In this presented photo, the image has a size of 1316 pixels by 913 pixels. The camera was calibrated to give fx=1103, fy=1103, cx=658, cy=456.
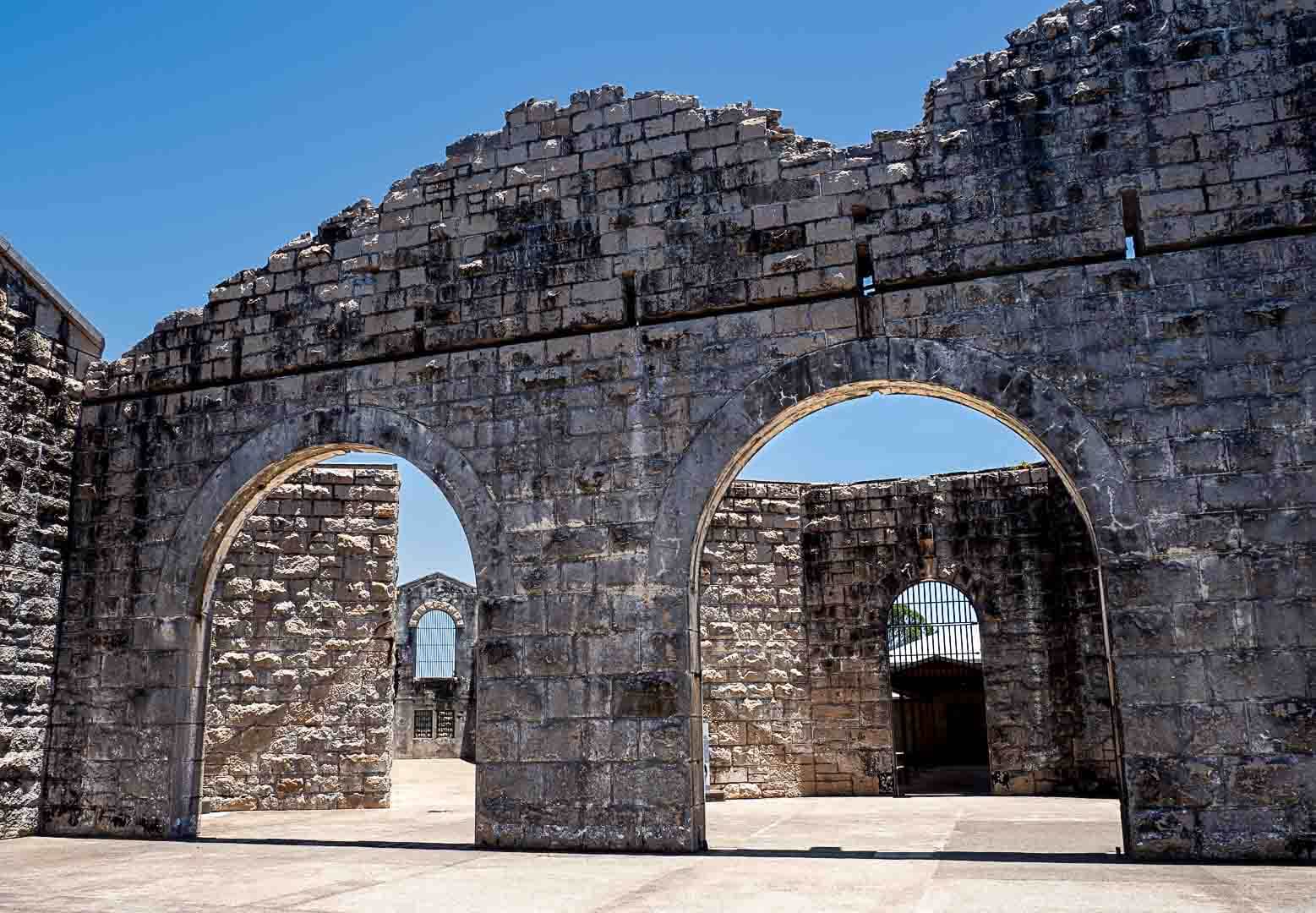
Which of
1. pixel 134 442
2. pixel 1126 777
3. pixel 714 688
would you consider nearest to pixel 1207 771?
pixel 1126 777

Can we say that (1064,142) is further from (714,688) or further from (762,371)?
(714,688)

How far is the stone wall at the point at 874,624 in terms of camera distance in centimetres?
1337

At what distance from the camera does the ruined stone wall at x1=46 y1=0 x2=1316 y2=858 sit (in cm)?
686

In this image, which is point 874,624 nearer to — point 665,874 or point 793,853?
point 793,853

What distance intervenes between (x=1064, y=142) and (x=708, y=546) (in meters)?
7.50

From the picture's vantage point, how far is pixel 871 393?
7941mm

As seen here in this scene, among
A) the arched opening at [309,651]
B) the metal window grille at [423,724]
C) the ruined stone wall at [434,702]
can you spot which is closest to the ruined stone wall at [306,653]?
the arched opening at [309,651]

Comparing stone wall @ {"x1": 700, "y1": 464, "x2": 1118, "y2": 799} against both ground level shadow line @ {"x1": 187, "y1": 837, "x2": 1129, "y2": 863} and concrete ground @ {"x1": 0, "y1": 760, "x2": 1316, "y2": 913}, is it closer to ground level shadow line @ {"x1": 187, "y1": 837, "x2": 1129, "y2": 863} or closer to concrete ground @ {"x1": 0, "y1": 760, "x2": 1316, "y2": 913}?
concrete ground @ {"x1": 0, "y1": 760, "x2": 1316, "y2": 913}

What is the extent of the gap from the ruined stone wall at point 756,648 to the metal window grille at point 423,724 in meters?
12.9

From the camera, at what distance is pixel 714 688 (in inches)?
535

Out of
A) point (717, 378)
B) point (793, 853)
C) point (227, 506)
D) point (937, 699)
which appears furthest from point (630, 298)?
point (937, 699)

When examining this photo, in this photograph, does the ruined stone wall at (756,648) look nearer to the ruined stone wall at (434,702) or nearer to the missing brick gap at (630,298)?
the missing brick gap at (630,298)

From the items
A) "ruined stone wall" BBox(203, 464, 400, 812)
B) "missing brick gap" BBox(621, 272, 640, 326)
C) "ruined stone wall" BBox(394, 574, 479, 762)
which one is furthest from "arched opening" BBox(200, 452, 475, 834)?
"ruined stone wall" BBox(394, 574, 479, 762)

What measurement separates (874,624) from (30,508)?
9647mm
